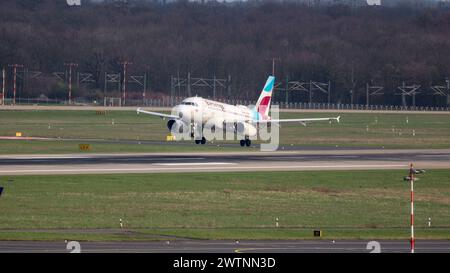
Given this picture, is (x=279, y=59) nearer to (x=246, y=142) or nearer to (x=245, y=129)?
(x=246, y=142)

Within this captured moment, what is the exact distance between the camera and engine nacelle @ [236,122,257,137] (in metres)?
92.2

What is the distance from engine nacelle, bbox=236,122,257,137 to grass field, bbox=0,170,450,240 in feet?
84.4

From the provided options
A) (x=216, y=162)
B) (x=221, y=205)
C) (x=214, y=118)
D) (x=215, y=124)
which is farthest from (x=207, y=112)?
(x=221, y=205)

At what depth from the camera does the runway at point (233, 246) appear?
113ft

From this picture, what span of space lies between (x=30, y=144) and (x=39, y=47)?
10718 centimetres

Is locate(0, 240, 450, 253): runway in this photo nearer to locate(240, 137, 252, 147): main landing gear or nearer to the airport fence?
locate(240, 137, 252, 147): main landing gear

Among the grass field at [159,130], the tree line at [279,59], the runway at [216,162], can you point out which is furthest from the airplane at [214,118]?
the tree line at [279,59]

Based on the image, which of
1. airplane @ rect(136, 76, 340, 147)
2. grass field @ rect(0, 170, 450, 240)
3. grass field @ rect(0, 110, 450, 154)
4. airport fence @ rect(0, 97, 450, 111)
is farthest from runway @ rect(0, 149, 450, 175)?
airport fence @ rect(0, 97, 450, 111)

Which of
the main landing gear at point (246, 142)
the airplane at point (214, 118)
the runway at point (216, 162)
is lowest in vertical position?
the runway at point (216, 162)

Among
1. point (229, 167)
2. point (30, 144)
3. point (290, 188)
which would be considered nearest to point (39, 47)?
point (30, 144)

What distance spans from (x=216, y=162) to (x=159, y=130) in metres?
49.2

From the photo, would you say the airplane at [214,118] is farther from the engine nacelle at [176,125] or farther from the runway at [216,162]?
the runway at [216,162]

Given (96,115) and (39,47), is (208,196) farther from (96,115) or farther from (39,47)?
(39,47)

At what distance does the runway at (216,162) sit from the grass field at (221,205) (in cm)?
398
